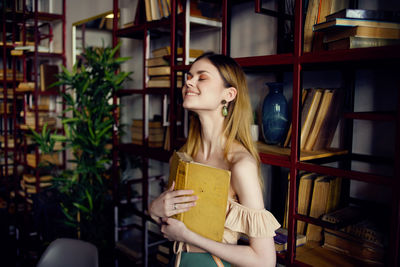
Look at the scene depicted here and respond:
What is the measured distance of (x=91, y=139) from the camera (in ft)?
10.3

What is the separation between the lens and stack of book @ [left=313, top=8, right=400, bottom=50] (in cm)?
140

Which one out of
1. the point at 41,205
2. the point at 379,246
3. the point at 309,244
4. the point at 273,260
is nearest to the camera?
the point at 273,260

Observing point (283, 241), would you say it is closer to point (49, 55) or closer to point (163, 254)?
point (163, 254)

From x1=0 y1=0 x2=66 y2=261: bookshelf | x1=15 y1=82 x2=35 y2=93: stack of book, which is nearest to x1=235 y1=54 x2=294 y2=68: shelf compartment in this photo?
x1=0 y1=0 x2=66 y2=261: bookshelf

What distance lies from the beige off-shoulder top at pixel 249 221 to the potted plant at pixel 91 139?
6.40 feet

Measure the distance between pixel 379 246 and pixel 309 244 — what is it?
337 millimetres

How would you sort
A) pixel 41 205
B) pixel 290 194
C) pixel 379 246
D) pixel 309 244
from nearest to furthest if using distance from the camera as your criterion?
pixel 379 246 < pixel 290 194 < pixel 309 244 < pixel 41 205

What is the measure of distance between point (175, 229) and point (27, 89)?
4.21 metres

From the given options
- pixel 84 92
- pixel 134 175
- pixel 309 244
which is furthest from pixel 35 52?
pixel 309 244

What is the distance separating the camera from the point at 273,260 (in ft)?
4.34

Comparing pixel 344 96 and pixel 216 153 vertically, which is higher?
pixel 344 96

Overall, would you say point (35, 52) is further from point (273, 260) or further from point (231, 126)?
point (273, 260)

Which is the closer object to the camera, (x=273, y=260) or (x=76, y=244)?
(x=273, y=260)

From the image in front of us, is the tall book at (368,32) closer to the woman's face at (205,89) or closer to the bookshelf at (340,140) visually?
the bookshelf at (340,140)
